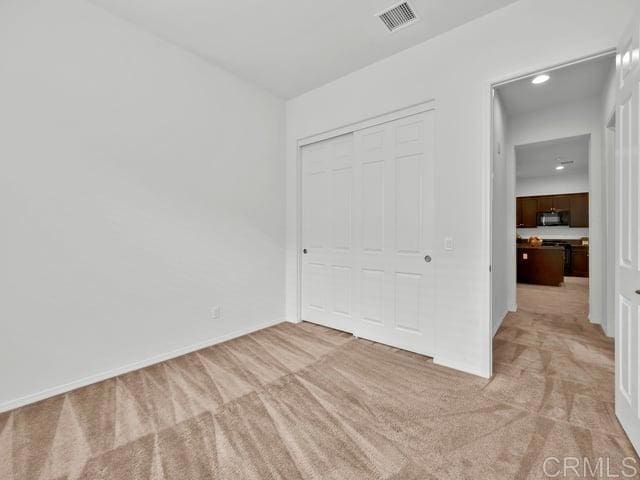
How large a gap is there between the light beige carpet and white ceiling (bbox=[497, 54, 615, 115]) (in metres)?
2.75

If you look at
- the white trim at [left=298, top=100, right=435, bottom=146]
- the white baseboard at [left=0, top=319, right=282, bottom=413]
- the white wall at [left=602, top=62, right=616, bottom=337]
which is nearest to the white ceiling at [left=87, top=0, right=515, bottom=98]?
the white trim at [left=298, top=100, right=435, bottom=146]

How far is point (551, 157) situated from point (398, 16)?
18.3 feet

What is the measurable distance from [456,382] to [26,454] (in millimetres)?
2776

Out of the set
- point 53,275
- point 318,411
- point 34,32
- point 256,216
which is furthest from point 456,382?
point 34,32

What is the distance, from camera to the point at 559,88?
3.41m

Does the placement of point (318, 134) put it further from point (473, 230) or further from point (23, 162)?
point (23, 162)

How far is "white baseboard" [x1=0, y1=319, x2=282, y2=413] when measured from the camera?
201 centimetres

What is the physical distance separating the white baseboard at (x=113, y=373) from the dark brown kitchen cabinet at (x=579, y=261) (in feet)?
28.3

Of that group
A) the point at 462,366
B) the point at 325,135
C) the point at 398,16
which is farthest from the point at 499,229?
the point at 398,16

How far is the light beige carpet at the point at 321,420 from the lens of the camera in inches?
58.9

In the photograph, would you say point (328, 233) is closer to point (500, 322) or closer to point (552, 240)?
point (500, 322)

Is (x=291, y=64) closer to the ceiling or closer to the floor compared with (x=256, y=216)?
closer to the ceiling

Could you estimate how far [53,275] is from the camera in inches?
84.5

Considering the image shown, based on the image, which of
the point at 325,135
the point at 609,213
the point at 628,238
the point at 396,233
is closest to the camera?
the point at 628,238
